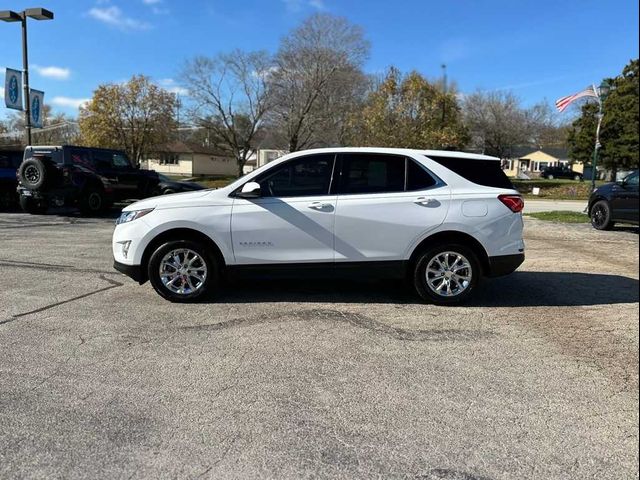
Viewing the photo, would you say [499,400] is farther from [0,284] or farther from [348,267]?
[0,284]

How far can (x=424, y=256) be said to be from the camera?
5.86 metres

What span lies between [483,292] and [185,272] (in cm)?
369

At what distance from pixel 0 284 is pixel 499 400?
6186mm

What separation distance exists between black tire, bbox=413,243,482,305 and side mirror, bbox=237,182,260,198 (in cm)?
196

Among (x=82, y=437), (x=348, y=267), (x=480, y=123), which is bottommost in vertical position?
(x=82, y=437)

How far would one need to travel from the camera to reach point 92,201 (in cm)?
1564

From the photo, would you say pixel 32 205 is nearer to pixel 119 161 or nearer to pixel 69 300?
pixel 119 161

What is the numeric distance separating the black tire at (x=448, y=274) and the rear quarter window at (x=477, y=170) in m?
0.80

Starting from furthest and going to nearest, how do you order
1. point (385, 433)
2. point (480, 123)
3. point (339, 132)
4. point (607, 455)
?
point (480, 123) < point (339, 132) < point (385, 433) < point (607, 455)

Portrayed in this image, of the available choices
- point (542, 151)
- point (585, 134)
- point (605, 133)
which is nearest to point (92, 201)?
point (605, 133)

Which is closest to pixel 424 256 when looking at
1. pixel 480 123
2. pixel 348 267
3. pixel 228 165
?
pixel 348 267

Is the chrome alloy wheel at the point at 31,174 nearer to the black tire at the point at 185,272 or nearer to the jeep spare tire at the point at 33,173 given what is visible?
the jeep spare tire at the point at 33,173

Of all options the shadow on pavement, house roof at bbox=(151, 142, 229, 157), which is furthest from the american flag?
house roof at bbox=(151, 142, 229, 157)

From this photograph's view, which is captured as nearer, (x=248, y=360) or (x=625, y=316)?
(x=248, y=360)
